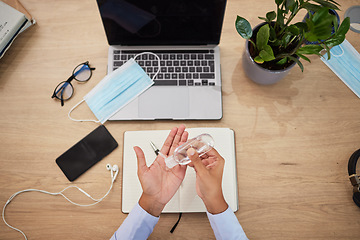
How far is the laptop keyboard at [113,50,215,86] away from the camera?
1.01m

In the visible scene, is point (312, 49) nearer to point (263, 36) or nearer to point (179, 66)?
point (263, 36)

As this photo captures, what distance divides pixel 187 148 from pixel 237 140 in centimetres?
21

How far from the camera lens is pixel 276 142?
970 mm

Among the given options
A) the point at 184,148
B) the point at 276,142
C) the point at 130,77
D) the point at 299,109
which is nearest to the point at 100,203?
the point at 184,148

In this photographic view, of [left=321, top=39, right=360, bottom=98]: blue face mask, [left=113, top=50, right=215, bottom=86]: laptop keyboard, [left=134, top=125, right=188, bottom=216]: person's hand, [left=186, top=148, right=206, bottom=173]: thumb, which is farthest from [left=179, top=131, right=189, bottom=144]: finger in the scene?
[left=321, top=39, right=360, bottom=98]: blue face mask

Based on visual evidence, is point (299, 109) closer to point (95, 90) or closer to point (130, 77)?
point (130, 77)

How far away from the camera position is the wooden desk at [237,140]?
0.91 metres

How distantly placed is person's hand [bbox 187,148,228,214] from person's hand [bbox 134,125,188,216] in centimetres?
8

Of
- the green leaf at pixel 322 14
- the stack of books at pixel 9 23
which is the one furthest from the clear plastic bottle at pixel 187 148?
the stack of books at pixel 9 23

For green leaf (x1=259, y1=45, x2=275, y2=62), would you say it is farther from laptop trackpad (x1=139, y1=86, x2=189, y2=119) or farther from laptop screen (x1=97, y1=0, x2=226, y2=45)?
laptop trackpad (x1=139, y1=86, x2=189, y2=119)

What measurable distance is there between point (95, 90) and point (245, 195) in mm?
693

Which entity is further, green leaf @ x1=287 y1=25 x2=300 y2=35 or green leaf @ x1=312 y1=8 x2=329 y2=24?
green leaf @ x1=287 y1=25 x2=300 y2=35

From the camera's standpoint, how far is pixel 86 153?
0.96 metres

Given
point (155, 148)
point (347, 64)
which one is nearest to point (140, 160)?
point (155, 148)
